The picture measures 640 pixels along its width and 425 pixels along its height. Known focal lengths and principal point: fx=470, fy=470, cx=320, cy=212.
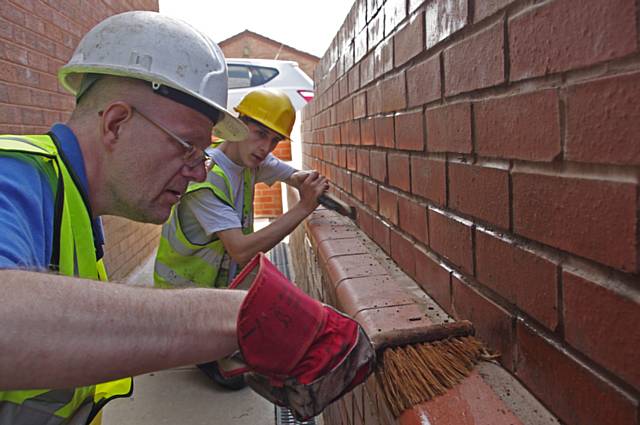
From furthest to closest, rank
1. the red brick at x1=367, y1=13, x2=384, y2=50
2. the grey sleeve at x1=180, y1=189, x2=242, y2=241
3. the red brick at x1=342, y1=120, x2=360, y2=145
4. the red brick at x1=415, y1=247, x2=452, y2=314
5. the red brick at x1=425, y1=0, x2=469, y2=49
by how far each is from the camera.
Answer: the grey sleeve at x1=180, y1=189, x2=242, y2=241 < the red brick at x1=342, y1=120, x2=360, y2=145 < the red brick at x1=367, y1=13, x2=384, y2=50 < the red brick at x1=415, y1=247, x2=452, y2=314 < the red brick at x1=425, y1=0, x2=469, y2=49

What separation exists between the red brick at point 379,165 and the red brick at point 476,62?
700 mm

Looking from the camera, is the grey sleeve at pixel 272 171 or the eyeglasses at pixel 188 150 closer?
the eyeglasses at pixel 188 150

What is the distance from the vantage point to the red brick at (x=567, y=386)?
751 mm

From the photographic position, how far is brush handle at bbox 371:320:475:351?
1.19 metres

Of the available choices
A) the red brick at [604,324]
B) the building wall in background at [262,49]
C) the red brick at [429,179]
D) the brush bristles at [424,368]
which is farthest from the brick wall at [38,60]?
the building wall in background at [262,49]

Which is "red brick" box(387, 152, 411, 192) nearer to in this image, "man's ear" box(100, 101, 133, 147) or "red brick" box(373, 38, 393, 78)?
"red brick" box(373, 38, 393, 78)

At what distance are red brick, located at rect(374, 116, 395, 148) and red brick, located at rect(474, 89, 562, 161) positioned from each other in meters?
0.72

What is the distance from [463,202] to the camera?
1233 millimetres

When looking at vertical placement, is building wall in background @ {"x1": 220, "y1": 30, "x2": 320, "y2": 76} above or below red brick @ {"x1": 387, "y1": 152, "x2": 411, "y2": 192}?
above

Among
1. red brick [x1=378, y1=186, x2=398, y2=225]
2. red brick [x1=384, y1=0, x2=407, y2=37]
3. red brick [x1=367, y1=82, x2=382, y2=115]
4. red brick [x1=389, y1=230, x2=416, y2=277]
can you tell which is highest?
red brick [x1=384, y1=0, x2=407, y2=37]

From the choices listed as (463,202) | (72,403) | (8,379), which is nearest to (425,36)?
(463,202)

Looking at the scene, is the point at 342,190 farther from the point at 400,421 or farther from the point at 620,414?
the point at 620,414

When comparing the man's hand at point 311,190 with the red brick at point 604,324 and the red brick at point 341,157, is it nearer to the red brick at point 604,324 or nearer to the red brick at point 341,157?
the red brick at point 341,157

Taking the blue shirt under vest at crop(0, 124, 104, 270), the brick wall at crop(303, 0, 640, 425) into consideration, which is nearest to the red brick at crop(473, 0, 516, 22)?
the brick wall at crop(303, 0, 640, 425)
